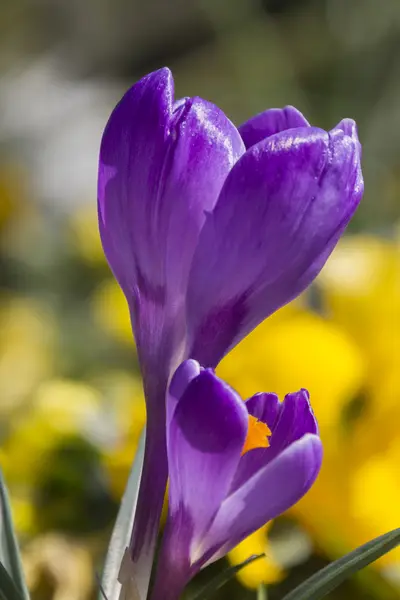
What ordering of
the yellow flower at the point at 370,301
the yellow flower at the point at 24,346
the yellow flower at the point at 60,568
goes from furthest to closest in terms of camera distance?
the yellow flower at the point at 24,346, the yellow flower at the point at 370,301, the yellow flower at the point at 60,568

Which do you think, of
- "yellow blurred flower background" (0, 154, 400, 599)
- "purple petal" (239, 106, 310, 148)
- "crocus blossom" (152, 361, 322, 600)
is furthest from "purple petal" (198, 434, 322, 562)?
"yellow blurred flower background" (0, 154, 400, 599)

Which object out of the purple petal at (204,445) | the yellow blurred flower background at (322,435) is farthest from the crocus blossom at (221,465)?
the yellow blurred flower background at (322,435)

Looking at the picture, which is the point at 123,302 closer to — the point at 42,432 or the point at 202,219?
the point at 42,432

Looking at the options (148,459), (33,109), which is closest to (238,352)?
(148,459)

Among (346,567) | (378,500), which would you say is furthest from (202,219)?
(378,500)

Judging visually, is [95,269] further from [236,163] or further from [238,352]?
[236,163]

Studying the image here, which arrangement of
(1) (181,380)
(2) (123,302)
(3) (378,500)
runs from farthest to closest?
(2) (123,302) → (3) (378,500) → (1) (181,380)

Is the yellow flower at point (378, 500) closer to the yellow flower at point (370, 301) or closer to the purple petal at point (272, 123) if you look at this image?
the yellow flower at point (370, 301)
